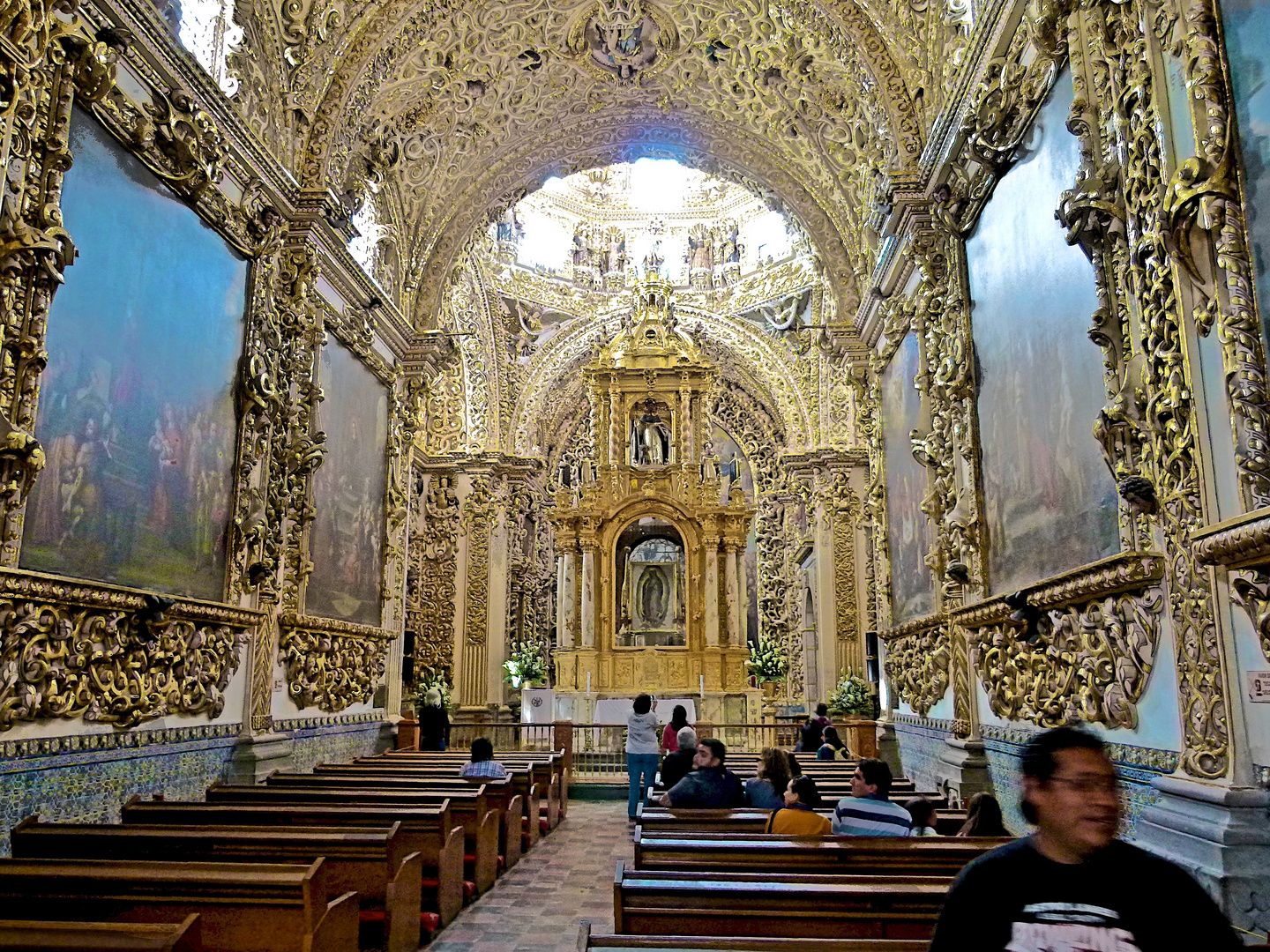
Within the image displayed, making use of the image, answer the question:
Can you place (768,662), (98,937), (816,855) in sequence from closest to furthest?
1. (98,937)
2. (816,855)
3. (768,662)

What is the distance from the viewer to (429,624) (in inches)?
805

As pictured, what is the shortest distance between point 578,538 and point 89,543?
1418 cm

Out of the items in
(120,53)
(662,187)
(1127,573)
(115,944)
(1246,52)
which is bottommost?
(115,944)

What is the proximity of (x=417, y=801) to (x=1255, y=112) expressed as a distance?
6.24 m

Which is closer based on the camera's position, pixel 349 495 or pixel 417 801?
pixel 417 801

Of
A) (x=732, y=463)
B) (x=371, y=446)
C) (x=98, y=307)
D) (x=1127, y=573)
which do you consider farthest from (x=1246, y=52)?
(x=732, y=463)

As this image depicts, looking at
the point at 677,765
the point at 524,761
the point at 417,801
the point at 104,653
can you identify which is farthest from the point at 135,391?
the point at 524,761

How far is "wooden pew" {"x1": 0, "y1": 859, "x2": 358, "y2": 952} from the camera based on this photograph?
3.86 meters

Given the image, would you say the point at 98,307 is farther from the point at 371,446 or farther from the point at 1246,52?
the point at 1246,52

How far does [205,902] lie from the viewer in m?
3.85

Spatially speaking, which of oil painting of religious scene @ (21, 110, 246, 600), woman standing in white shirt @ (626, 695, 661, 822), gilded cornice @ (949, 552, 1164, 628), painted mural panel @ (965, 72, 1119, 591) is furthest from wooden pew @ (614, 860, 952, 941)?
woman standing in white shirt @ (626, 695, 661, 822)

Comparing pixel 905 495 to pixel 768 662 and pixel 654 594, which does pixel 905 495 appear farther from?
pixel 768 662

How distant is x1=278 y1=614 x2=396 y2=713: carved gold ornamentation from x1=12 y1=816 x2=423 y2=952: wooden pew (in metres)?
3.90

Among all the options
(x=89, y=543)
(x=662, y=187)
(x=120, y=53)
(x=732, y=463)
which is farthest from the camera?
(x=732, y=463)
